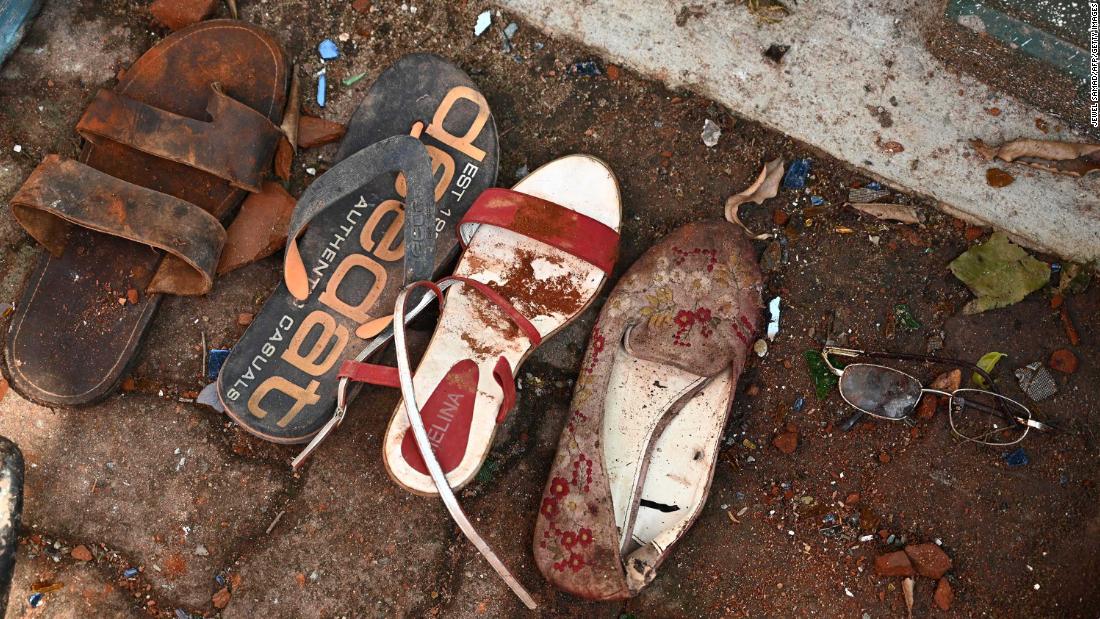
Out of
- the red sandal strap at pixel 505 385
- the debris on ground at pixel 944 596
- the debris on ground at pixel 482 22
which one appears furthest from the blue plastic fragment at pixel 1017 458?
the debris on ground at pixel 482 22

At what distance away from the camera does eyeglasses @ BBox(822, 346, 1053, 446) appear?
215cm

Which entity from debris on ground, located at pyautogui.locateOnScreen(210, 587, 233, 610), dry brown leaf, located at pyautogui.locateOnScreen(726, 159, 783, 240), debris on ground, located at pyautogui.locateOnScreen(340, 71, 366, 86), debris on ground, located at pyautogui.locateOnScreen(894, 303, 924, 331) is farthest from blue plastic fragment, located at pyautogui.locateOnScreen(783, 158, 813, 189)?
debris on ground, located at pyautogui.locateOnScreen(210, 587, 233, 610)

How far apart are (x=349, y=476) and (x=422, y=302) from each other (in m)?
0.61

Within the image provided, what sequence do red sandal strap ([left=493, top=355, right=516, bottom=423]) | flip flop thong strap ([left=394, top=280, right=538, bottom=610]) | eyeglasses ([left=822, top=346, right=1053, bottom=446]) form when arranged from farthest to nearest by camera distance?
eyeglasses ([left=822, top=346, right=1053, bottom=446])
red sandal strap ([left=493, top=355, right=516, bottom=423])
flip flop thong strap ([left=394, top=280, right=538, bottom=610])

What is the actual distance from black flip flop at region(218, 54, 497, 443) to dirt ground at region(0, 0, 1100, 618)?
12cm

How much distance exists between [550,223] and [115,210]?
1258 millimetres

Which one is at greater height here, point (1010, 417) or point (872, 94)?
point (872, 94)

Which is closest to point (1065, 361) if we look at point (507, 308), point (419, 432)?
point (507, 308)

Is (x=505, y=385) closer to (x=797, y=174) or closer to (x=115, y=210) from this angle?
(x=797, y=174)

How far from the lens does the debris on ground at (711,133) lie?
223 cm

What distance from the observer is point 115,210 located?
6.72 feet

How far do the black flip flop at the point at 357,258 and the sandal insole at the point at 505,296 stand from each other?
0.14 metres

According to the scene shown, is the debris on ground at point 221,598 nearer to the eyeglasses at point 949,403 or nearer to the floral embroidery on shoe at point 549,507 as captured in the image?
the floral embroidery on shoe at point 549,507

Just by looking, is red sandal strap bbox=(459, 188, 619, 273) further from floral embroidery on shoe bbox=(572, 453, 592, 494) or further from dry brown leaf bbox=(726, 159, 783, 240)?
floral embroidery on shoe bbox=(572, 453, 592, 494)
